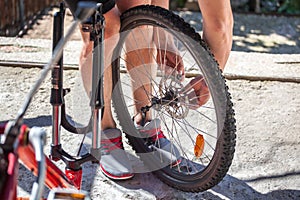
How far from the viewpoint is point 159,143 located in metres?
2.68

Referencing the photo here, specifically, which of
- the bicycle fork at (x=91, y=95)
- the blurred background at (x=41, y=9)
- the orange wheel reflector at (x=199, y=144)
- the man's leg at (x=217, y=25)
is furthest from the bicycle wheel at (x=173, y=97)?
the blurred background at (x=41, y=9)

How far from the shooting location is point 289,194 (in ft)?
8.21

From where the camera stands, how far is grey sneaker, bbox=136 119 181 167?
8.61ft

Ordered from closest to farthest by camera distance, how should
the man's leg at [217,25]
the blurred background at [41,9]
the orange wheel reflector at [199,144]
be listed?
the man's leg at [217,25] < the orange wheel reflector at [199,144] < the blurred background at [41,9]

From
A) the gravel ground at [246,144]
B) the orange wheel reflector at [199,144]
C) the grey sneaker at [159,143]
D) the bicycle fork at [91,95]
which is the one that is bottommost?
the gravel ground at [246,144]

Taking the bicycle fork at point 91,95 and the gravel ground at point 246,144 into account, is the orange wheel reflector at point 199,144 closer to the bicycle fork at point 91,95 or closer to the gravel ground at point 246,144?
the gravel ground at point 246,144

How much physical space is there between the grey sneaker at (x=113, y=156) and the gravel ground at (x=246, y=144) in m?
0.04

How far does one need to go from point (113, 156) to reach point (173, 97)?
0.44 m

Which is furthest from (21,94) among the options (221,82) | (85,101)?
(221,82)

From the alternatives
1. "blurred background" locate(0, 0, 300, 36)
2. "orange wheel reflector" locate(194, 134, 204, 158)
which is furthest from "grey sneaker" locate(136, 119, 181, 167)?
"blurred background" locate(0, 0, 300, 36)

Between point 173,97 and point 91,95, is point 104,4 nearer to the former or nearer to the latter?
A: point 91,95

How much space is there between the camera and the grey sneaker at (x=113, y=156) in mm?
2553

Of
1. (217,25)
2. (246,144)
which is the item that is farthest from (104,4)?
(246,144)

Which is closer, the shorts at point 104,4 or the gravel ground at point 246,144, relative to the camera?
the shorts at point 104,4
